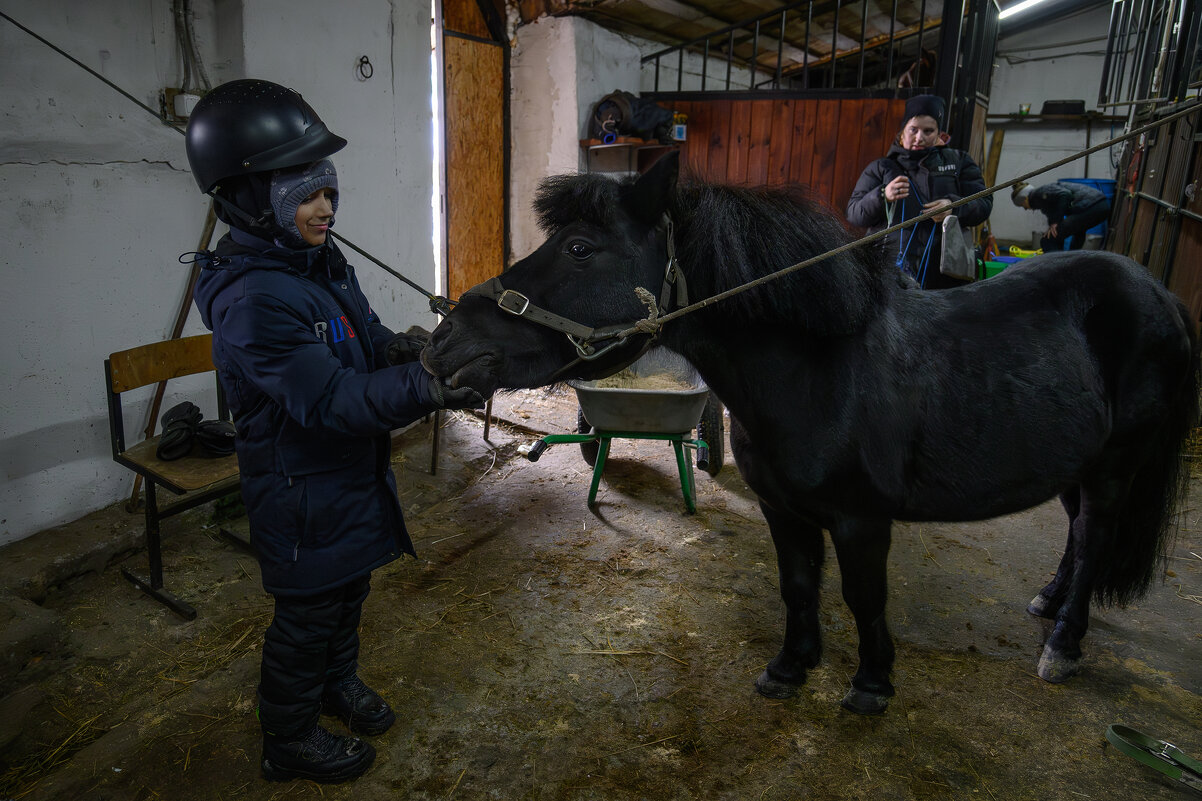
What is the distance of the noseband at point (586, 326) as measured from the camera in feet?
5.18

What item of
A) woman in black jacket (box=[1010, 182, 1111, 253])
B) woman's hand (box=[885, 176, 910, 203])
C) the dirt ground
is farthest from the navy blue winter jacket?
woman in black jacket (box=[1010, 182, 1111, 253])

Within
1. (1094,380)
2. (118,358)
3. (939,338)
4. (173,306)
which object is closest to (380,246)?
(173,306)

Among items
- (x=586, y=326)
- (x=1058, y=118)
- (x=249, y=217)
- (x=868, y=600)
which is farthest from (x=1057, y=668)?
(x=1058, y=118)

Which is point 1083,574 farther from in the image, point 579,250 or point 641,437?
point 579,250

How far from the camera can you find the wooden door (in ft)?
18.4

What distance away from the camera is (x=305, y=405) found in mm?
1477

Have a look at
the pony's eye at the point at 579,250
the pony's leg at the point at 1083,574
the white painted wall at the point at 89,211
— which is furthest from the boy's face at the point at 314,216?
the pony's leg at the point at 1083,574

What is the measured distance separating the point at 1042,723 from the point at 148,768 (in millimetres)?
2573

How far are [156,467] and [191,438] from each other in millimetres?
204

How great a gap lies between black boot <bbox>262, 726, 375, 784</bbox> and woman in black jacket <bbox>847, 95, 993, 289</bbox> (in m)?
3.35

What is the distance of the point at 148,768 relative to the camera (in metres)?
1.89

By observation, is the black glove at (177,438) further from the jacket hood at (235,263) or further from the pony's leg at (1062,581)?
the pony's leg at (1062,581)

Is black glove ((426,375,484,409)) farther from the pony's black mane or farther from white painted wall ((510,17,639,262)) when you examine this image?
white painted wall ((510,17,639,262))

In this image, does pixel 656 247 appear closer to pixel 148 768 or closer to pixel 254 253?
pixel 254 253
